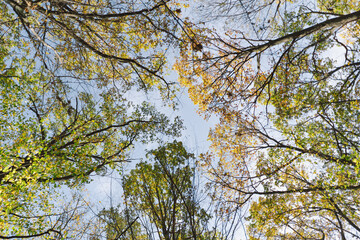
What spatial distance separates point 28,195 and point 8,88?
14.3 feet

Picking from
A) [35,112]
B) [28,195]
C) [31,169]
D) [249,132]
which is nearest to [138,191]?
[31,169]

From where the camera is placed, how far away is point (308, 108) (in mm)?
7090

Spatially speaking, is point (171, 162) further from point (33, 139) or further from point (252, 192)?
point (33, 139)

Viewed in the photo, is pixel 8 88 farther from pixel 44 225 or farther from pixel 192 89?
pixel 192 89

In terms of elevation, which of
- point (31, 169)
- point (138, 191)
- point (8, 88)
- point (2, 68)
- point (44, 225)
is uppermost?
point (2, 68)

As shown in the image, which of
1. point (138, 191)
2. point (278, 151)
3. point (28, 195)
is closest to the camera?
point (138, 191)

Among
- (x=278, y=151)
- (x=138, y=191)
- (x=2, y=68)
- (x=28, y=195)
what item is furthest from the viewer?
(x=278, y=151)

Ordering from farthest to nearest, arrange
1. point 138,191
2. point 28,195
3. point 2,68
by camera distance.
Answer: point 2,68 < point 28,195 < point 138,191

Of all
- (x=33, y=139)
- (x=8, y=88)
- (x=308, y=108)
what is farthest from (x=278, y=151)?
Answer: (x=8, y=88)

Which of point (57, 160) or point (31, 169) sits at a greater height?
point (57, 160)

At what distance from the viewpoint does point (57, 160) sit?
6.39m

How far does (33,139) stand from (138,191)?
5196 millimetres

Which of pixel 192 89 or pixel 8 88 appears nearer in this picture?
pixel 8 88

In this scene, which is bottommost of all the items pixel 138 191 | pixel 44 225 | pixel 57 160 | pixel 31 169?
pixel 44 225
